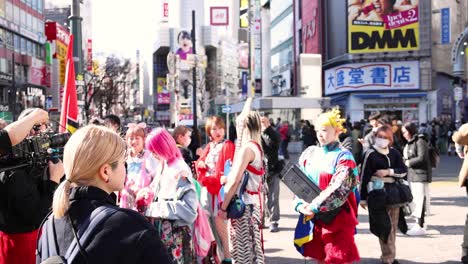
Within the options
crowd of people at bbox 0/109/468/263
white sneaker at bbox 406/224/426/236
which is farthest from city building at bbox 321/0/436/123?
crowd of people at bbox 0/109/468/263

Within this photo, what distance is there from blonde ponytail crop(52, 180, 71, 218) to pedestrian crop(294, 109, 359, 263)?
316 cm

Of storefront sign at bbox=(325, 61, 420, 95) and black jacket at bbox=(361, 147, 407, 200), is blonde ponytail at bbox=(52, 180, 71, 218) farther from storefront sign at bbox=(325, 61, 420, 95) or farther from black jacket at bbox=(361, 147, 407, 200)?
storefront sign at bbox=(325, 61, 420, 95)

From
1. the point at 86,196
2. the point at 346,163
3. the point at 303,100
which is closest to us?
the point at 86,196

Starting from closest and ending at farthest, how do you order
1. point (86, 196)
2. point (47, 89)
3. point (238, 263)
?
point (86, 196)
point (238, 263)
point (47, 89)

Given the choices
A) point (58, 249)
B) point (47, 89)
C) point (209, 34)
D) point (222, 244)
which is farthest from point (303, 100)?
point (209, 34)

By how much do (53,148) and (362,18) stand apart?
132 ft

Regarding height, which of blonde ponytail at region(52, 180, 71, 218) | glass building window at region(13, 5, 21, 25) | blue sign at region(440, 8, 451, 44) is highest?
glass building window at region(13, 5, 21, 25)

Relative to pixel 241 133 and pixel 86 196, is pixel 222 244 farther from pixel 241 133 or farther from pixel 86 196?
pixel 86 196

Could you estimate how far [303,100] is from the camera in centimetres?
3080

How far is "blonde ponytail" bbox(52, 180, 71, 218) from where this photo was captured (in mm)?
2236

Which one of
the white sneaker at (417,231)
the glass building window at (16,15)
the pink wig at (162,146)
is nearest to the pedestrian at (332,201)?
the pink wig at (162,146)

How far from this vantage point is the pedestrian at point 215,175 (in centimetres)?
693

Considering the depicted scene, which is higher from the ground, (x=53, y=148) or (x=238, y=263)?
(x=53, y=148)

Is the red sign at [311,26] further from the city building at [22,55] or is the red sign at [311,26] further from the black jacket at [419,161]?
the black jacket at [419,161]
